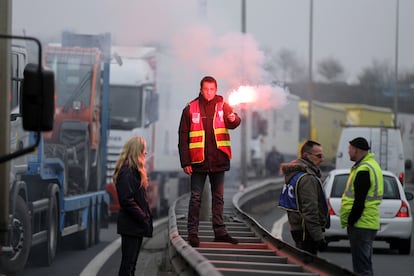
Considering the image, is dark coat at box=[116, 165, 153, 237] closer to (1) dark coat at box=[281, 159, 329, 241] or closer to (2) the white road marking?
(1) dark coat at box=[281, 159, 329, 241]

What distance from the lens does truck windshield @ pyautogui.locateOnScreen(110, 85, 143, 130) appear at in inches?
1190

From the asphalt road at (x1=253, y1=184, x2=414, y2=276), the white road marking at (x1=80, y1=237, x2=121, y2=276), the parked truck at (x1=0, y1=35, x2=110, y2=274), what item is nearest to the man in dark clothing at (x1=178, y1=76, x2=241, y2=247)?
the parked truck at (x1=0, y1=35, x2=110, y2=274)

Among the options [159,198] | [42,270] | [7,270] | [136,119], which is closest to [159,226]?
[136,119]

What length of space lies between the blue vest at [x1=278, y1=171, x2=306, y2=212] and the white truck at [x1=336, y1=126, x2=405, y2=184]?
23229 mm

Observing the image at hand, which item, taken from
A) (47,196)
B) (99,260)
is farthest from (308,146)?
(99,260)

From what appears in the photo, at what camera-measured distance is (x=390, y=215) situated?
2006 cm

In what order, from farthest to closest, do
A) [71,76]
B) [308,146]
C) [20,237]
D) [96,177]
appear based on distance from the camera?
[96,177], [71,76], [20,237], [308,146]

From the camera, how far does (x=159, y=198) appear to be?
33250mm

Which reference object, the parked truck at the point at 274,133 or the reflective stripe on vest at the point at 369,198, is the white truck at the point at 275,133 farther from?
the reflective stripe on vest at the point at 369,198

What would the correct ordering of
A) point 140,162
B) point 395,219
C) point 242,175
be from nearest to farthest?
point 140,162 < point 395,219 < point 242,175

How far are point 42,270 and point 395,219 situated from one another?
259 inches

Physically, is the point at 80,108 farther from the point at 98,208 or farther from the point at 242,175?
the point at 242,175

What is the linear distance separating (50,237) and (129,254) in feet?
22.6

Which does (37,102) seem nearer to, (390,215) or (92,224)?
(390,215)
